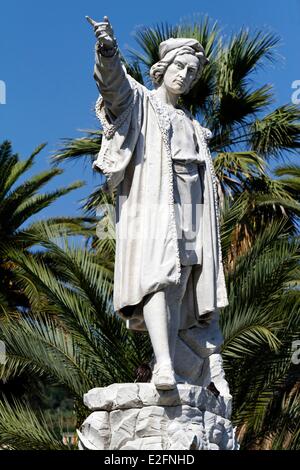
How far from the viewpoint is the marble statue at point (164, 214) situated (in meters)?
8.95

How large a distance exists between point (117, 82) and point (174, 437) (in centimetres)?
255

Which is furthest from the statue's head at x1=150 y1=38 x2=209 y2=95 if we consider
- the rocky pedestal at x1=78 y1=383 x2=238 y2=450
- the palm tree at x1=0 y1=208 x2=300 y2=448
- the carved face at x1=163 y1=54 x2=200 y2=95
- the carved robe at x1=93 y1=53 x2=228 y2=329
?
the palm tree at x1=0 y1=208 x2=300 y2=448

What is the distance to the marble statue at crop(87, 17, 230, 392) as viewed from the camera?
895cm

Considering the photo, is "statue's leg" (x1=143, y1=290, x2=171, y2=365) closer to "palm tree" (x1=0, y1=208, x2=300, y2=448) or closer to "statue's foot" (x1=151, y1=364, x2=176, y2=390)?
"statue's foot" (x1=151, y1=364, x2=176, y2=390)

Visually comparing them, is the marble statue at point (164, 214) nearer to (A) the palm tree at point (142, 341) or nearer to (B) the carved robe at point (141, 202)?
(B) the carved robe at point (141, 202)

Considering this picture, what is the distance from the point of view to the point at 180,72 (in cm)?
969

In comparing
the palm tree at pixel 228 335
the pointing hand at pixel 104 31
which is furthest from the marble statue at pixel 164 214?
the palm tree at pixel 228 335

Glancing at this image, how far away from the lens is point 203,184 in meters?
9.65

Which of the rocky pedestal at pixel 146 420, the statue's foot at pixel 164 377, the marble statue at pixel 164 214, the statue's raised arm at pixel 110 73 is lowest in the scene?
the rocky pedestal at pixel 146 420

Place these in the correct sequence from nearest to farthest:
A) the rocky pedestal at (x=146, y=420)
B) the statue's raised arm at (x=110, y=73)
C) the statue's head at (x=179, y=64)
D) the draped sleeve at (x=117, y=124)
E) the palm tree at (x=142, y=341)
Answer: the rocky pedestal at (x=146, y=420) < the statue's raised arm at (x=110, y=73) < the draped sleeve at (x=117, y=124) < the statue's head at (x=179, y=64) < the palm tree at (x=142, y=341)

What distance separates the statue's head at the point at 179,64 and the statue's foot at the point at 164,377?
231cm

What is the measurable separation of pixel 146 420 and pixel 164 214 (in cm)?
153
